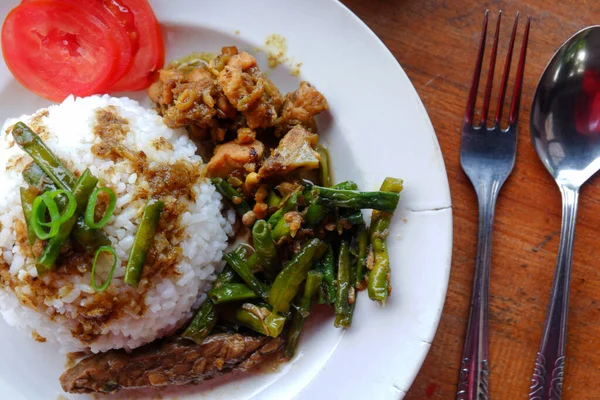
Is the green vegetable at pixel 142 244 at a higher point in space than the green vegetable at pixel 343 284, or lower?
lower

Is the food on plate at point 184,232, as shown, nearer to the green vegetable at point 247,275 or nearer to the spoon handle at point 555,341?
the green vegetable at point 247,275

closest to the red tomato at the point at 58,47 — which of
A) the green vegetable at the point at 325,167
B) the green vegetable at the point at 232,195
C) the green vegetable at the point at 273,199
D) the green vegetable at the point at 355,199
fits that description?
the green vegetable at the point at 232,195

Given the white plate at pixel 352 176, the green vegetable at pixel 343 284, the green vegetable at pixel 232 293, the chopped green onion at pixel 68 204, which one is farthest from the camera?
the green vegetable at pixel 232 293

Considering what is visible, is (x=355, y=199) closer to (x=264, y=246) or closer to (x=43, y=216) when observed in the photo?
(x=264, y=246)

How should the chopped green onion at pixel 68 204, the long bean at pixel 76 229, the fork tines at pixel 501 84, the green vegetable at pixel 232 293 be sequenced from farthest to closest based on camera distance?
the fork tines at pixel 501 84, the green vegetable at pixel 232 293, the long bean at pixel 76 229, the chopped green onion at pixel 68 204

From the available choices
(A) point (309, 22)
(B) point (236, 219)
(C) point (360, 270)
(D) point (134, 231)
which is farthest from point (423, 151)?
(D) point (134, 231)

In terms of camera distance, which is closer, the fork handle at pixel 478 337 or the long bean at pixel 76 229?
the long bean at pixel 76 229

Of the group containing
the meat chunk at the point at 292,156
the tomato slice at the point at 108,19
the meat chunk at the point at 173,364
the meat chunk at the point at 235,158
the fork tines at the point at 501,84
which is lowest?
the meat chunk at the point at 173,364

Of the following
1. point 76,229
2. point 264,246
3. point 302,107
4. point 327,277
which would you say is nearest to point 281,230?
point 264,246
